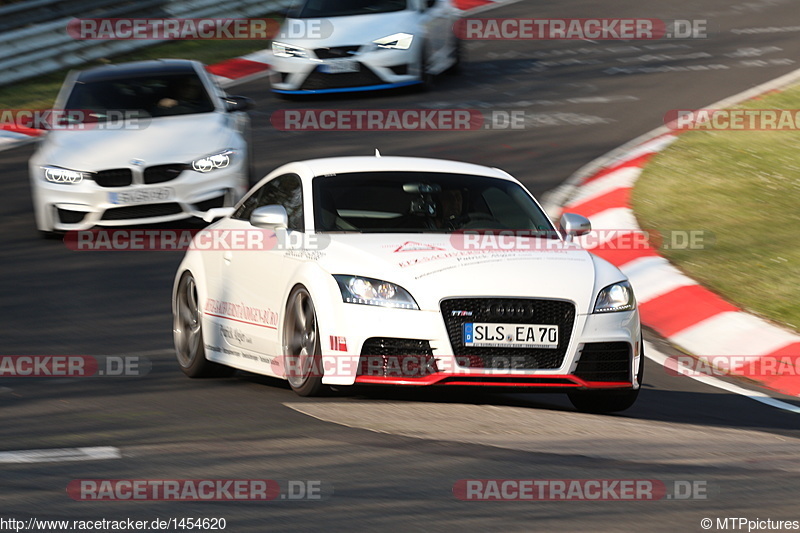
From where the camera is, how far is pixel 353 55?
20203 millimetres

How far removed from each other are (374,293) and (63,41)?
16475mm

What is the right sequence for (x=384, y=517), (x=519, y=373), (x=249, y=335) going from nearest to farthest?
1. (x=384, y=517)
2. (x=519, y=373)
3. (x=249, y=335)

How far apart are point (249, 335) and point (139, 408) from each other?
0.93m

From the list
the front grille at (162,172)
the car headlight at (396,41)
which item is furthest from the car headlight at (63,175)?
the car headlight at (396,41)

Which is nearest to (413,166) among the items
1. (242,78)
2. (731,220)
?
(731,220)

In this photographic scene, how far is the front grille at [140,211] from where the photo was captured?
13.9m

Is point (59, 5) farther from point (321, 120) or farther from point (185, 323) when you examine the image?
point (185, 323)

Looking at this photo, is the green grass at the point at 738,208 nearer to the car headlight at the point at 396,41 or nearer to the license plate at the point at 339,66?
the car headlight at the point at 396,41

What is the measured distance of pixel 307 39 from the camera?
20.3 meters

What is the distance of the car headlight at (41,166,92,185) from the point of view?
13914mm
